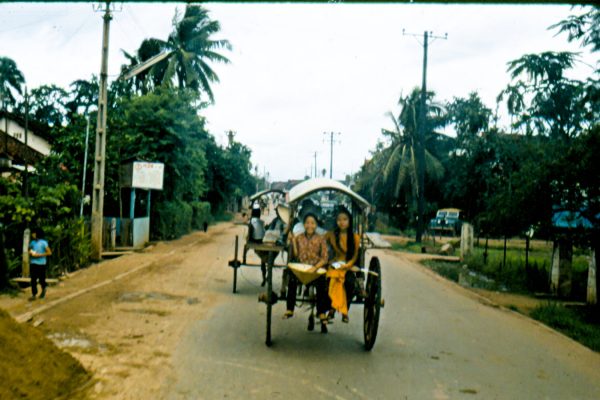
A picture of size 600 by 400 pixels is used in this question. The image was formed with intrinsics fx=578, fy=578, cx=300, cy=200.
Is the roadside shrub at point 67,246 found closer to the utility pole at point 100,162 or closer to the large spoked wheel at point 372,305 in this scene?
the utility pole at point 100,162

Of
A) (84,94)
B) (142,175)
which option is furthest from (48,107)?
(142,175)

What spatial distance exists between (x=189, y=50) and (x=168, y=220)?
13.8 metres

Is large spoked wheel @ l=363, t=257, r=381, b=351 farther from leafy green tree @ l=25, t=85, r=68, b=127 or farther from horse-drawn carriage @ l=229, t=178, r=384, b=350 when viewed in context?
leafy green tree @ l=25, t=85, r=68, b=127

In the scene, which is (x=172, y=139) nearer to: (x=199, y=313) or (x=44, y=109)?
(x=199, y=313)

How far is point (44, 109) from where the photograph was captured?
45.7 metres

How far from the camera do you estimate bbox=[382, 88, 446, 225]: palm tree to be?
37978mm

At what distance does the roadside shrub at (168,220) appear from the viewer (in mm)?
26173

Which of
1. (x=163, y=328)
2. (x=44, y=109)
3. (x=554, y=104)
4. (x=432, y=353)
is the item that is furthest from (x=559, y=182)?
(x=44, y=109)

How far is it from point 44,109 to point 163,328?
42.7 meters

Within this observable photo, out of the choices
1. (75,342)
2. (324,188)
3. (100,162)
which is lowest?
(75,342)

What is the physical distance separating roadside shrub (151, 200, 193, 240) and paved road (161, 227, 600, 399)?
641 inches

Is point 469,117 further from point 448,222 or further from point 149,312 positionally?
point 149,312

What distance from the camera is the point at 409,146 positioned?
3956 cm

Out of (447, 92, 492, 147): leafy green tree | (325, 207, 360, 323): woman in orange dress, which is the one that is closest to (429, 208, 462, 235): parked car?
(447, 92, 492, 147): leafy green tree
